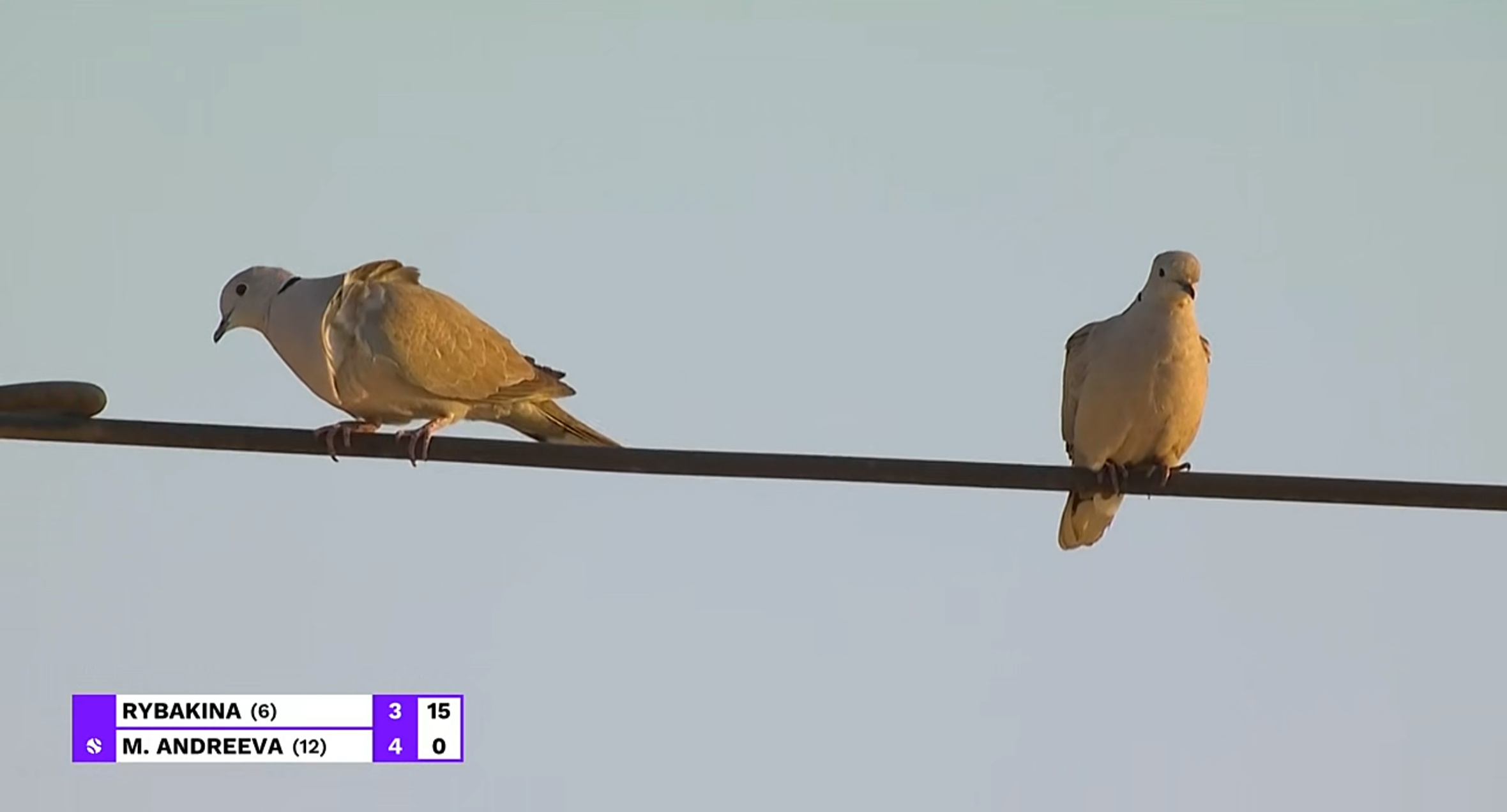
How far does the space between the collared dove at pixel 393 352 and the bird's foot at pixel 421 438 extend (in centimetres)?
1

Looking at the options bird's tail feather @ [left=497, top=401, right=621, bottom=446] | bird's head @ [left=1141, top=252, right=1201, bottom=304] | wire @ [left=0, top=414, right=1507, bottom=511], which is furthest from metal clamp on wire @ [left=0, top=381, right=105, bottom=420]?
bird's head @ [left=1141, top=252, right=1201, bottom=304]

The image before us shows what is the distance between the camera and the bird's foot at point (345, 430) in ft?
18.5

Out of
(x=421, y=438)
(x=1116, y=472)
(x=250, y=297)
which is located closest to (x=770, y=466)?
(x=421, y=438)

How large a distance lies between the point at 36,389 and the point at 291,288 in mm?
2483

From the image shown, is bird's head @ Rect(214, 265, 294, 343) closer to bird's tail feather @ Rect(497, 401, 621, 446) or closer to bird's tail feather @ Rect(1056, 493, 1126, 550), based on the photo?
bird's tail feather @ Rect(497, 401, 621, 446)

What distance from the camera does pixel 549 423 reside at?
7.60 m

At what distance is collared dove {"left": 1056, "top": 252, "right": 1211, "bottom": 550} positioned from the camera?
22.5 feet

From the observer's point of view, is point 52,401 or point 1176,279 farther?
point 1176,279

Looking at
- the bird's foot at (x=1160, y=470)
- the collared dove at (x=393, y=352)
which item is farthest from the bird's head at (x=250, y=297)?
the bird's foot at (x=1160, y=470)

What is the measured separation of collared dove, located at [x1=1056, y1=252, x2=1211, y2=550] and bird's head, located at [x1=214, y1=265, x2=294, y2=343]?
2.92m

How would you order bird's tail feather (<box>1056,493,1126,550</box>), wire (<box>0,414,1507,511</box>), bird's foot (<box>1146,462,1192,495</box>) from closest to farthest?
wire (<box>0,414,1507,511</box>)
bird's foot (<box>1146,462,1192,495</box>)
bird's tail feather (<box>1056,493,1126,550</box>)

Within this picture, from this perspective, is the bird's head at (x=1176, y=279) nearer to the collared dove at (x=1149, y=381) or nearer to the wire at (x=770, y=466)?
the collared dove at (x=1149, y=381)

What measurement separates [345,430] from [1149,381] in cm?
267

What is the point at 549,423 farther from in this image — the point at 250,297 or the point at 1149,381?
the point at 1149,381
